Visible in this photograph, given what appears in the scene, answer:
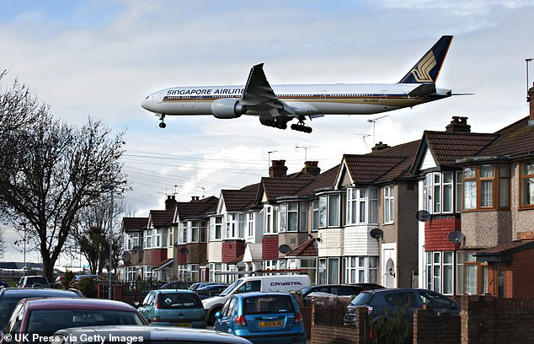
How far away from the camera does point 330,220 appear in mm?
49531

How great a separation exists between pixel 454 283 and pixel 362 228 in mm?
8499

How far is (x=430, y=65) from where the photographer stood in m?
53.7

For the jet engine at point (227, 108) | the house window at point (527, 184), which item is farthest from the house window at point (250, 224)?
the house window at point (527, 184)

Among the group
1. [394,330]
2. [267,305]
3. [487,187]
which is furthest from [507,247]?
[267,305]

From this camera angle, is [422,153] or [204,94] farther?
[204,94]

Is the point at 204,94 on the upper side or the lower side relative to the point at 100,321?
upper

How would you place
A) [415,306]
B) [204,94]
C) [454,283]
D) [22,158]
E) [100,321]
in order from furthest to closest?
[204,94] → [22,158] → [454,283] → [415,306] → [100,321]

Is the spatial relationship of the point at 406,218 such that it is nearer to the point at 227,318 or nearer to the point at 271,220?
the point at 271,220

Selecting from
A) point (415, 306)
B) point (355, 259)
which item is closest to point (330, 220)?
point (355, 259)

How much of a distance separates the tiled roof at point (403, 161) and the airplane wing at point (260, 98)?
5651mm

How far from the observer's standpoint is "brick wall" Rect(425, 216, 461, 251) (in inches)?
1502

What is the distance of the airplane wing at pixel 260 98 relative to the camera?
4794cm

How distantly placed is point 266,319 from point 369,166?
1061 inches

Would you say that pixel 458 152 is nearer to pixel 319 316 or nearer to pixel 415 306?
pixel 415 306
